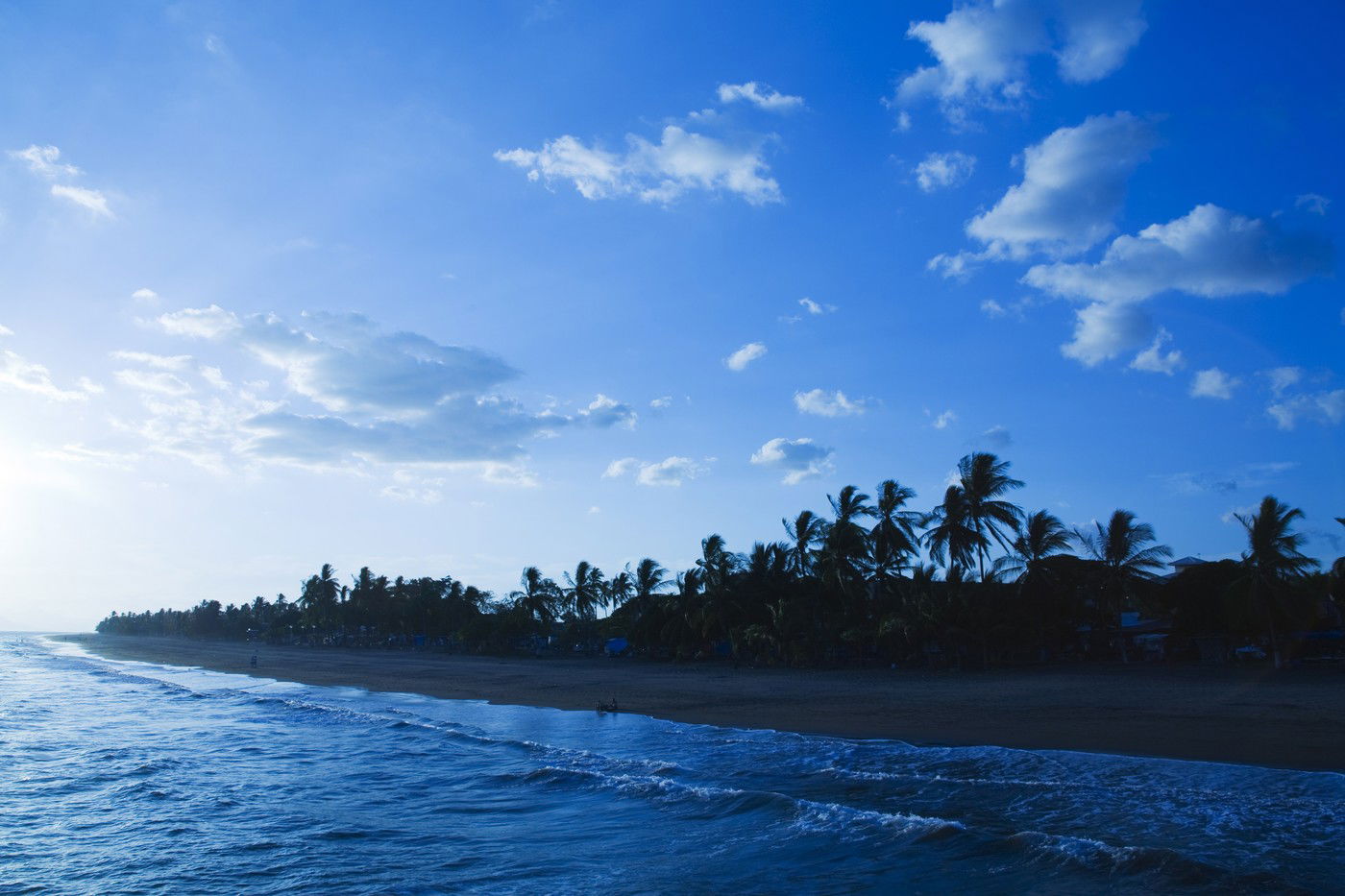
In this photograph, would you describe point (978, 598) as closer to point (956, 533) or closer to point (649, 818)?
point (956, 533)

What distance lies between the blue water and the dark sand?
188 cm

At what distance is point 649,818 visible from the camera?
42.8 ft

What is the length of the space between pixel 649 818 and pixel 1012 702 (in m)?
14.9

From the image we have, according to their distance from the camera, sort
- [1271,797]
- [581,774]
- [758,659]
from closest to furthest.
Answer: [1271,797] < [581,774] < [758,659]

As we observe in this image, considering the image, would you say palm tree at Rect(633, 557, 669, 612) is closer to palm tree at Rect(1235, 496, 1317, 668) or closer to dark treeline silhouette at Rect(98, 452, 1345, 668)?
dark treeline silhouette at Rect(98, 452, 1345, 668)

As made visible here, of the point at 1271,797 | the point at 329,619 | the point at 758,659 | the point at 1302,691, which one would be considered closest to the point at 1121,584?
the point at 1302,691

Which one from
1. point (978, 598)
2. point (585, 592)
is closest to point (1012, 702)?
point (978, 598)

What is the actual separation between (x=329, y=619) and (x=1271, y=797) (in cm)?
10947

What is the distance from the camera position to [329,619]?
106312mm

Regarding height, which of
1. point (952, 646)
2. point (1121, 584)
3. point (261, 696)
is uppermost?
point (1121, 584)

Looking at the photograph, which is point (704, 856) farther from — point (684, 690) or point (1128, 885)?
point (684, 690)

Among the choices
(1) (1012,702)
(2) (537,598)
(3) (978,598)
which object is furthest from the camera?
(2) (537,598)

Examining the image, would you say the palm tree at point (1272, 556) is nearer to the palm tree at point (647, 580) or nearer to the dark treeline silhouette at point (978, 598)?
the dark treeline silhouette at point (978, 598)

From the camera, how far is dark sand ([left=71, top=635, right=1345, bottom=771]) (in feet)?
55.0
